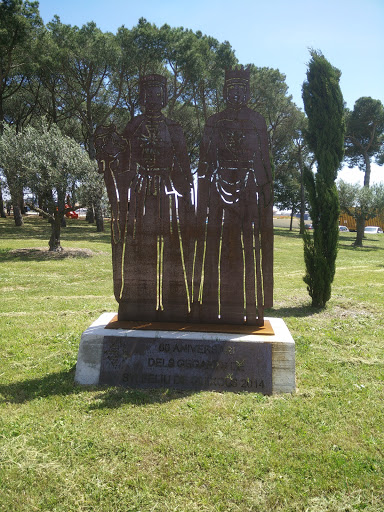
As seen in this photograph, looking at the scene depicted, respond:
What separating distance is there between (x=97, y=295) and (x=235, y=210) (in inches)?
219

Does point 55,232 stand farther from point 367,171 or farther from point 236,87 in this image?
point 367,171

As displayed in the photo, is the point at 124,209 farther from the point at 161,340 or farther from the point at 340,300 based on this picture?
the point at 340,300

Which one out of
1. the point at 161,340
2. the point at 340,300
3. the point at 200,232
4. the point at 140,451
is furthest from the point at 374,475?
the point at 340,300

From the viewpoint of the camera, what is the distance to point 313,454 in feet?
10.2

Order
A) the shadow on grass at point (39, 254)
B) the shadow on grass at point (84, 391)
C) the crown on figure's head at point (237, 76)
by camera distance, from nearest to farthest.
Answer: the shadow on grass at point (84, 391) → the crown on figure's head at point (237, 76) → the shadow on grass at point (39, 254)

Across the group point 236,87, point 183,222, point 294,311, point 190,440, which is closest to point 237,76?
point 236,87

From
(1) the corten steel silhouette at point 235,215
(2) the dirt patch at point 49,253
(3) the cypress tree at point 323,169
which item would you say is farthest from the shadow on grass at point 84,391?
(2) the dirt patch at point 49,253

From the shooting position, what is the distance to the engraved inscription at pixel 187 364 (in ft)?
13.5

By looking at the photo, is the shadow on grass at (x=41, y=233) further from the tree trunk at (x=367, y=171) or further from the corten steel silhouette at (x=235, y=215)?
the tree trunk at (x=367, y=171)

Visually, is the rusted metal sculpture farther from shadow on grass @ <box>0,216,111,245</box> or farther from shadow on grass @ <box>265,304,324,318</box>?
shadow on grass @ <box>0,216,111,245</box>

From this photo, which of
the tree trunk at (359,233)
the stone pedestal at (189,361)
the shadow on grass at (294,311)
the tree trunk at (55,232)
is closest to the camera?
the stone pedestal at (189,361)

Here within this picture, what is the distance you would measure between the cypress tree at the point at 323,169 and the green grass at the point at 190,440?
8.23 feet

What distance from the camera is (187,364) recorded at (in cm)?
418

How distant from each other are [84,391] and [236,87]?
Result: 3.77 m
